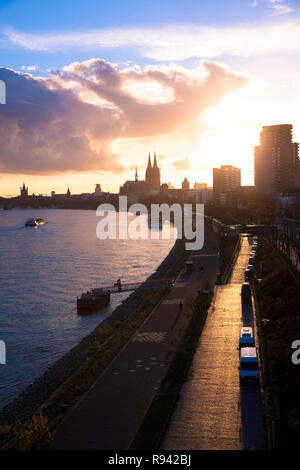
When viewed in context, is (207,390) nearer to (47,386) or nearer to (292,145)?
(47,386)

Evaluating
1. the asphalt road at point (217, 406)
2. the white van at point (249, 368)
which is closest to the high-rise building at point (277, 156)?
the asphalt road at point (217, 406)

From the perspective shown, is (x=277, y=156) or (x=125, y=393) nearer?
(x=125, y=393)

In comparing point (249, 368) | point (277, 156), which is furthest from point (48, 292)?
point (277, 156)

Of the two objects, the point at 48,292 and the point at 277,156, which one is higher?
the point at 277,156

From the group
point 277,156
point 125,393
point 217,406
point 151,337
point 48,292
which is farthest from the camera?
point 277,156

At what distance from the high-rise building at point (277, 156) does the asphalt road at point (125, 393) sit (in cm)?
Answer: 16061

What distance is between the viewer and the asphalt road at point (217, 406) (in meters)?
11.4

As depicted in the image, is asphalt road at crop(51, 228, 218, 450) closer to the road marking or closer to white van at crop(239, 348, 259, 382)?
the road marking

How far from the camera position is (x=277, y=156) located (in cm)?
18212

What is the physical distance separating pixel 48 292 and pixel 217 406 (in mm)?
25335

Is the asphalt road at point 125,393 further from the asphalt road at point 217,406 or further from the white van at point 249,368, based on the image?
the white van at point 249,368

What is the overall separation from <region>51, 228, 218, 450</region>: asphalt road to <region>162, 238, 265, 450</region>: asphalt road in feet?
3.62

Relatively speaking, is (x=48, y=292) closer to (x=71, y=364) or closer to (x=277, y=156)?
(x=71, y=364)

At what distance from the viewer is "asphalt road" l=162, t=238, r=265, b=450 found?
11.4 meters
